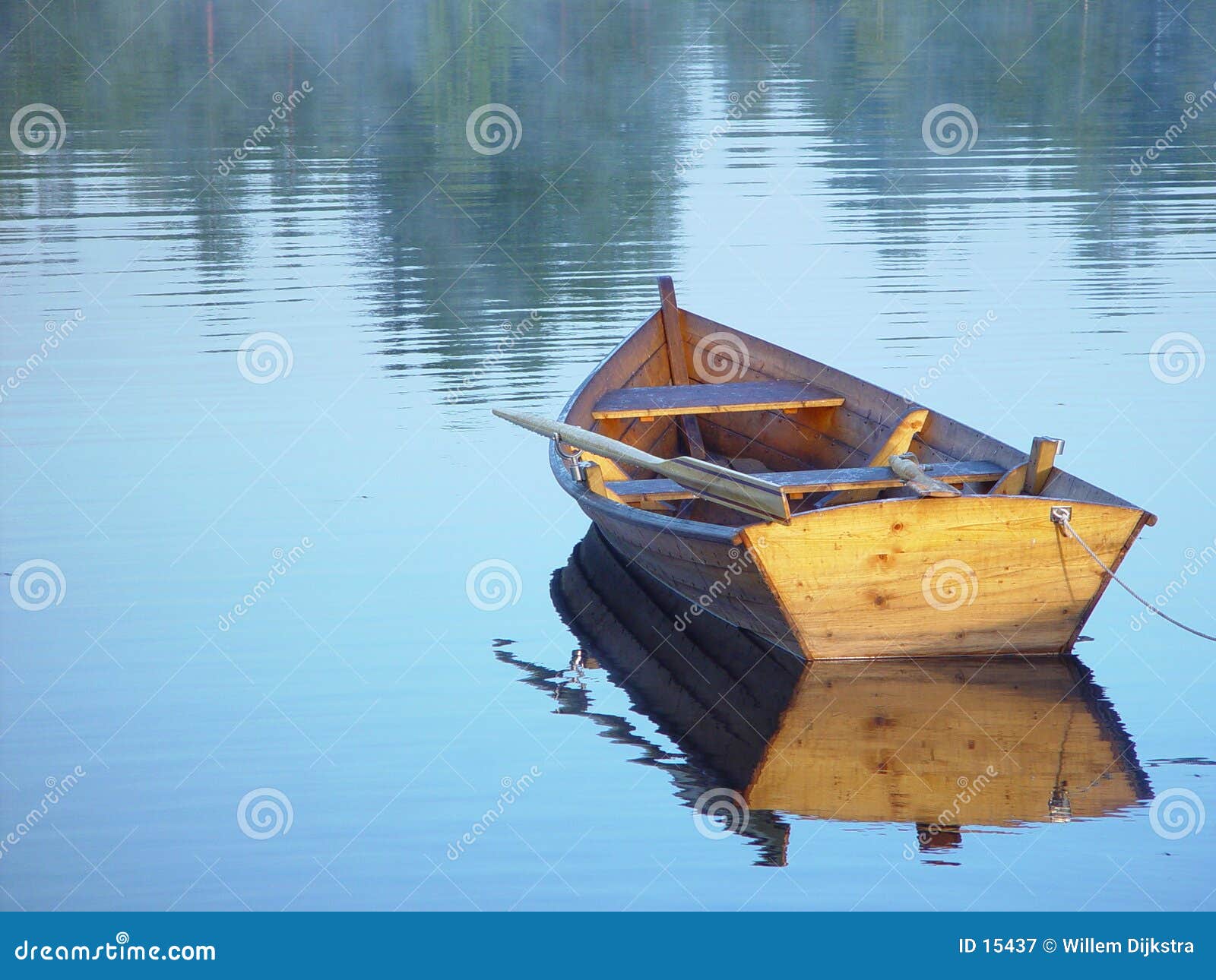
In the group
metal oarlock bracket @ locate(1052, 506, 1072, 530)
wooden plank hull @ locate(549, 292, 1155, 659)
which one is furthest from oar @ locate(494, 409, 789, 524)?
metal oarlock bracket @ locate(1052, 506, 1072, 530)

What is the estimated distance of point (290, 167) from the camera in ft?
77.7

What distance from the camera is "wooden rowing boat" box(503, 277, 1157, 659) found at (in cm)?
716

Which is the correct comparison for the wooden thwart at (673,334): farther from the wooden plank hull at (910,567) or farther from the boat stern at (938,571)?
the boat stern at (938,571)

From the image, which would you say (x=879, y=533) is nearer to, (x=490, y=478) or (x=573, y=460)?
(x=573, y=460)

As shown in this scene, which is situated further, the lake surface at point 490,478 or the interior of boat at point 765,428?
the interior of boat at point 765,428

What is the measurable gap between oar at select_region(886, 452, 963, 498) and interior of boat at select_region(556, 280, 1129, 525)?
35 centimetres

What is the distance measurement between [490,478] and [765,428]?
1.60 meters

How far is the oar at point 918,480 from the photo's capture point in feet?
23.3

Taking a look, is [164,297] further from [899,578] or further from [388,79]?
[388,79]

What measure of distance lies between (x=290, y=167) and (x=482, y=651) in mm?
16854

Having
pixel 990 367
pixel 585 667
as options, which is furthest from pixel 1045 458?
pixel 990 367

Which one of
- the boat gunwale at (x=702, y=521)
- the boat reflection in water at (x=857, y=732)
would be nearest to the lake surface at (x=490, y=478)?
the boat reflection in water at (x=857, y=732)

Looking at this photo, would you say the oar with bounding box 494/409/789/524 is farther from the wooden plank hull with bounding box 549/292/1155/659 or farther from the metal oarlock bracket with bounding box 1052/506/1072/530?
the metal oarlock bracket with bounding box 1052/506/1072/530

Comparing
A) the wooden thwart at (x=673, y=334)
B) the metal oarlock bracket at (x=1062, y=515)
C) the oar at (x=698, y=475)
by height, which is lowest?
the metal oarlock bracket at (x=1062, y=515)
